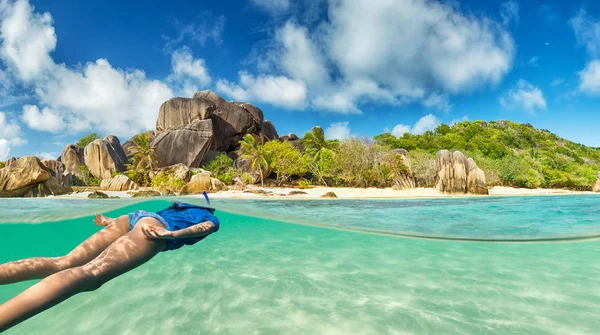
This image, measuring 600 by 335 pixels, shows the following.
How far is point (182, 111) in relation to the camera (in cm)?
4244

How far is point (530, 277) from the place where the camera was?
4543 mm

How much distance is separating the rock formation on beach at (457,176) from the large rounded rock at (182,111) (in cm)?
3241

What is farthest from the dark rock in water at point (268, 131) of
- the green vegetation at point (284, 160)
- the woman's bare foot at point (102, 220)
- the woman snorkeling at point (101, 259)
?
the woman snorkeling at point (101, 259)

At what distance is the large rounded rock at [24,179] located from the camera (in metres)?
19.1

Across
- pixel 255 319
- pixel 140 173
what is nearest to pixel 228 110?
pixel 140 173

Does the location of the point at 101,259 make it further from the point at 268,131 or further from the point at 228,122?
the point at 268,131

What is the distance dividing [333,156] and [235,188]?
38.6 ft

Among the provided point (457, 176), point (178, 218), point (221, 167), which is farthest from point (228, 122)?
point (178, 218)

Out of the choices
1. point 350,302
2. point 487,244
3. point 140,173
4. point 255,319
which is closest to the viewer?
point 255,319

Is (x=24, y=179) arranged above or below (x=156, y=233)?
above

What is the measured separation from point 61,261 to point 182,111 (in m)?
42.8

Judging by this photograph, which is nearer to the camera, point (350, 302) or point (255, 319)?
point (255, 319)

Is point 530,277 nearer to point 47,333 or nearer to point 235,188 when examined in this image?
point 47,333

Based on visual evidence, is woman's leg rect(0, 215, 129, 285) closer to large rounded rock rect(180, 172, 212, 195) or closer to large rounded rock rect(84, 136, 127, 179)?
large rounded rock rect(180, 172, 212, 195)
